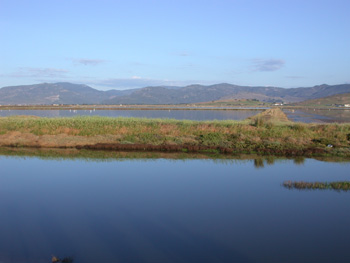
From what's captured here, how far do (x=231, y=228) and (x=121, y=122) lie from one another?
64.5 ft

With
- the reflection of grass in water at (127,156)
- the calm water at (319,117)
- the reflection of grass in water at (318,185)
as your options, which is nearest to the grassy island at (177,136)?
the reflection of grass in water at (127,156)

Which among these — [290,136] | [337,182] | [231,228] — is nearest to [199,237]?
[231,228]

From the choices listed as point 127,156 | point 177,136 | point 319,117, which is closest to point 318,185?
point 127,156

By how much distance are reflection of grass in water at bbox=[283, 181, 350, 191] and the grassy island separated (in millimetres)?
7541

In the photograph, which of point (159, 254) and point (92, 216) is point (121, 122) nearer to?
point (92, 216)

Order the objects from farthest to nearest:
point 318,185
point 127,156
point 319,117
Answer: point 319,117, point 127,156, point 318,185

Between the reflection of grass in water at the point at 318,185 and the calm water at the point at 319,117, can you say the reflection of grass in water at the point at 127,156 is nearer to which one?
the reflection of grass in water at the point at 318,185

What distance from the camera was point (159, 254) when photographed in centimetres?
775

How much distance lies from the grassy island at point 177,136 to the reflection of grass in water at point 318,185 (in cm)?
754

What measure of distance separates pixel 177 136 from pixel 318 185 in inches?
501

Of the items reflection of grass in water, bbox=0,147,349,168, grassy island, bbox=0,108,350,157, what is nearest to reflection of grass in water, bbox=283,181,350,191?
reflection of grass in water, bbox=0,147,349,168

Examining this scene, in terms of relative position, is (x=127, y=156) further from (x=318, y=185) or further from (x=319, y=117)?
(x=319, y=117)

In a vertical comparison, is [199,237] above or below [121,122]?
below

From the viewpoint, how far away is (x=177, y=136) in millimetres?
24875
